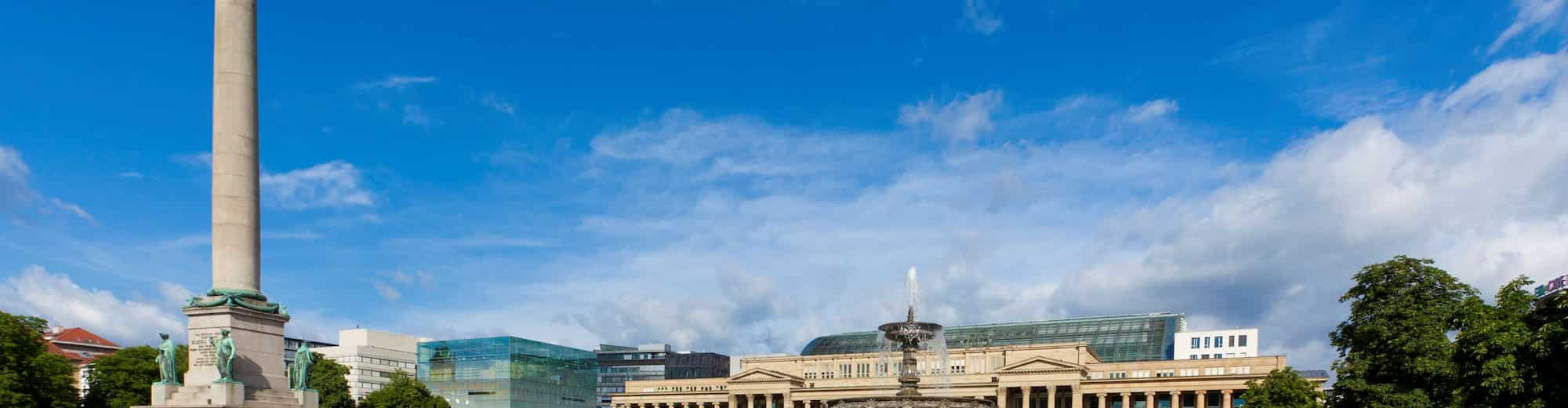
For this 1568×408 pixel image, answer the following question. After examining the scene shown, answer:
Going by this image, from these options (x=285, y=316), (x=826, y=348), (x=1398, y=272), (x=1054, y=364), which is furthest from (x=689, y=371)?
(x=285, y=316)

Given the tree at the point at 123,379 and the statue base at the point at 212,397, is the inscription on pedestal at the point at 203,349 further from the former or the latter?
the tree at the point at 123,379

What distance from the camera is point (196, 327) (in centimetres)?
3158

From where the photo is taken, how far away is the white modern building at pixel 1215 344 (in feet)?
430

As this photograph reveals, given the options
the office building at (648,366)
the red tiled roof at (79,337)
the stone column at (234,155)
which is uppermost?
the stone column at (234,155)

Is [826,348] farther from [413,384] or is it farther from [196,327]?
[196,327]

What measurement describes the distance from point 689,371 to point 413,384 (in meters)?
80.2

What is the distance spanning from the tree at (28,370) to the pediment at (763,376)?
73705 millimetres

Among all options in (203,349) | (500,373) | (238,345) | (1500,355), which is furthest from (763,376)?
(203,349)

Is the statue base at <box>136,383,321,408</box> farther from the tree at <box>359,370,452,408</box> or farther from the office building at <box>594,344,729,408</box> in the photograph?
the office building at <box>594,344,729,408</box>

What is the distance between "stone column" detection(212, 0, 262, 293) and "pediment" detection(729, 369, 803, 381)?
9363 cm

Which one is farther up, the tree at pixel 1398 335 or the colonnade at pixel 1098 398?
the tree at pixel 1398 335

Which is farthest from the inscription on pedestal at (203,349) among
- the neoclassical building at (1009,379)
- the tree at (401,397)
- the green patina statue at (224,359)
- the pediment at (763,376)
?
the pediment at (763,376)

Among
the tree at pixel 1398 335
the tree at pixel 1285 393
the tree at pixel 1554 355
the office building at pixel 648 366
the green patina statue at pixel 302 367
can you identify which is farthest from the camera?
the office building at pixel 648 366

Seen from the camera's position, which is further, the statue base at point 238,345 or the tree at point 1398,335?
the tree at point 1398,335
